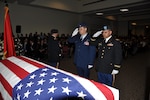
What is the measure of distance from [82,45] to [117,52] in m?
0.63

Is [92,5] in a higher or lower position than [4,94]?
higher

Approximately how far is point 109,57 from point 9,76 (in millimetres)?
1406

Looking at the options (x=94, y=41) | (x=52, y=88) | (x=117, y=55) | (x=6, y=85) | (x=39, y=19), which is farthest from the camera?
(x=39, y=19)

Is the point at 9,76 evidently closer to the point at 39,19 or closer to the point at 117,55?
the point at 117,55

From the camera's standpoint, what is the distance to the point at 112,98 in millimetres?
1307

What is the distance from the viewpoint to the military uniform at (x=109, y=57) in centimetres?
238

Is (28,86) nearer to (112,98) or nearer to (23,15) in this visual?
(112,98)

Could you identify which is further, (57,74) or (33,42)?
(33,42)

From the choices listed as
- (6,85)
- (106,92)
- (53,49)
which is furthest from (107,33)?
(6,85)

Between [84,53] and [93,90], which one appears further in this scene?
[84,53]

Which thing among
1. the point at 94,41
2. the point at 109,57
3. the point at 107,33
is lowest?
the point at 109,57

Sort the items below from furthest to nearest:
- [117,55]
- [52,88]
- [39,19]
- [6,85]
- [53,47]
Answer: [39,19]
[53,47]
[117,55]
[6,85]
[52,88]

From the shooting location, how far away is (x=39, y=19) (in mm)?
8930

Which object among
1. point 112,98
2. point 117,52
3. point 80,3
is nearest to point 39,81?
point 112,98
